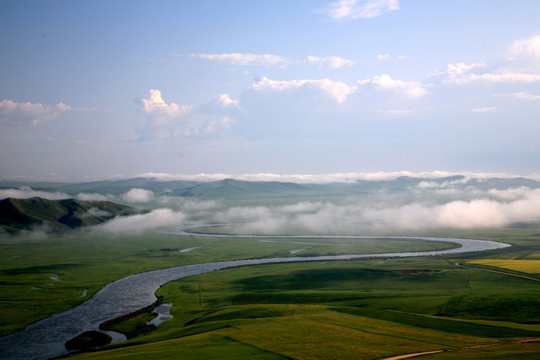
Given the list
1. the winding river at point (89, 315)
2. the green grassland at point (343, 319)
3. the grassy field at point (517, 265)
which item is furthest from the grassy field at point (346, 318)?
the grassy field at point (517, 265)

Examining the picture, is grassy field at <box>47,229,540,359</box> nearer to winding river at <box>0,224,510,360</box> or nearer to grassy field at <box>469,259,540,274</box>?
winding river at <box>0,224,510,360</box>

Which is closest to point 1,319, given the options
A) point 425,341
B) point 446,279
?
point 425,341

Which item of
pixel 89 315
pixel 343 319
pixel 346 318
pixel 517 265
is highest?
pixel 343 319

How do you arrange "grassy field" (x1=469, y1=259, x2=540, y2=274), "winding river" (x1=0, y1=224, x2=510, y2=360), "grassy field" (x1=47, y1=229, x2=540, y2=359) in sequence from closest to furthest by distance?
"grassy field" (x1=47, y1=229, x2=540, y2=359) → "winding river" (x1=0, y1=224, x2=510, y2=360) → "grassy field" (x1=469, y1=259, x2=540, y2=274)

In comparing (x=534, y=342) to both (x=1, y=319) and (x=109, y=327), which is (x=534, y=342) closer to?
(x=109, y=327)

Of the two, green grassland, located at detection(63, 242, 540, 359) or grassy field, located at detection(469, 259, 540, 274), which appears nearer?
green grassland, located at detection(63, 242, 540, 359)

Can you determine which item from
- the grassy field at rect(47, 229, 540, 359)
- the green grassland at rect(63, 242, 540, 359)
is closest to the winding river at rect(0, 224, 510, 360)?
the green grassland at rect(63, 242, 540, 359)

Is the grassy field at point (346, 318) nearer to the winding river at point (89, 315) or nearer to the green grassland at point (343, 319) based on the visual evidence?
the green grassland at point (343, 319)

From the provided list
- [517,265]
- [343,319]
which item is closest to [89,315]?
[343,319]

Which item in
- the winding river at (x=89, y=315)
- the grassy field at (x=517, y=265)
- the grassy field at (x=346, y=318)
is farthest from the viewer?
the grassy field at (x=517, y=265)

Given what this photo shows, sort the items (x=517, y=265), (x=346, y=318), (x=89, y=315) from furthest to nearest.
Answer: (x=517, y=265)
(x=89, y=315)
(x=346, y=318)

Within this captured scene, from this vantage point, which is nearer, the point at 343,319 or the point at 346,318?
the point at 343,319

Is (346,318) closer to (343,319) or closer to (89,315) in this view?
(343,319)
